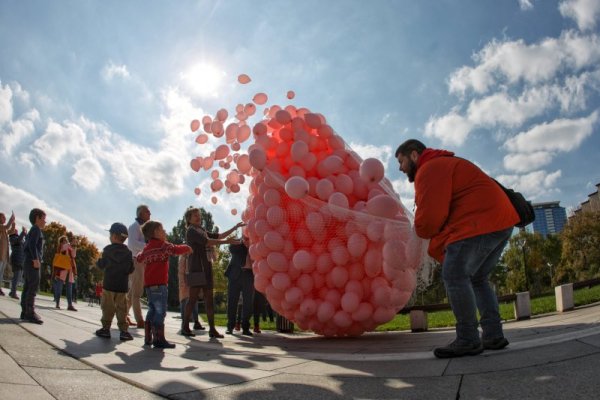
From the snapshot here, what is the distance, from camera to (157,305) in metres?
4.46

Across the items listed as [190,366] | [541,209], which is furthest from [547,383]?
[541,209]

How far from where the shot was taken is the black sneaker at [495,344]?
125 inches

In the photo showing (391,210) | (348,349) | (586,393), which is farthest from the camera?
(391,210)

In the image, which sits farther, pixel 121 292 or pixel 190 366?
pixel 121 292

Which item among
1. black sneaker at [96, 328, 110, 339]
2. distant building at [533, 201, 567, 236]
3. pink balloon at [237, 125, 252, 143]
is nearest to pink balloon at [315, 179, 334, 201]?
pink balloon at [237, 125, 252, 143]

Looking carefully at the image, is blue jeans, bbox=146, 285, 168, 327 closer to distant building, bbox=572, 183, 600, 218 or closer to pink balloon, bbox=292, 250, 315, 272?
pink balloon, bbox=292, 250, 315, 272

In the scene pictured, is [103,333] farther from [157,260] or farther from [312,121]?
[312,121]

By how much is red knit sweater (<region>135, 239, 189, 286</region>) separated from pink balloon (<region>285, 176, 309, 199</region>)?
131cm

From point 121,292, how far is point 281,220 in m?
2.17

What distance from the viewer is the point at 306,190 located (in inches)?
183

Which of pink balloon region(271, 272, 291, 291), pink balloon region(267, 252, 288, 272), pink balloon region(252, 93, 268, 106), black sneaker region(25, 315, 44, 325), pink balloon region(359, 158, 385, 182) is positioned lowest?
black sneaker region(25, 315, 44, 325)

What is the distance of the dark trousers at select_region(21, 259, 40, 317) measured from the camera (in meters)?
5.32

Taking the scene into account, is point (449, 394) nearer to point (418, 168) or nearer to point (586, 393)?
point (586, 393)

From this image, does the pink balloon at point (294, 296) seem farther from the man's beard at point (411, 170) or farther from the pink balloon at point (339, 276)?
the man's beard at point (411, 170)
